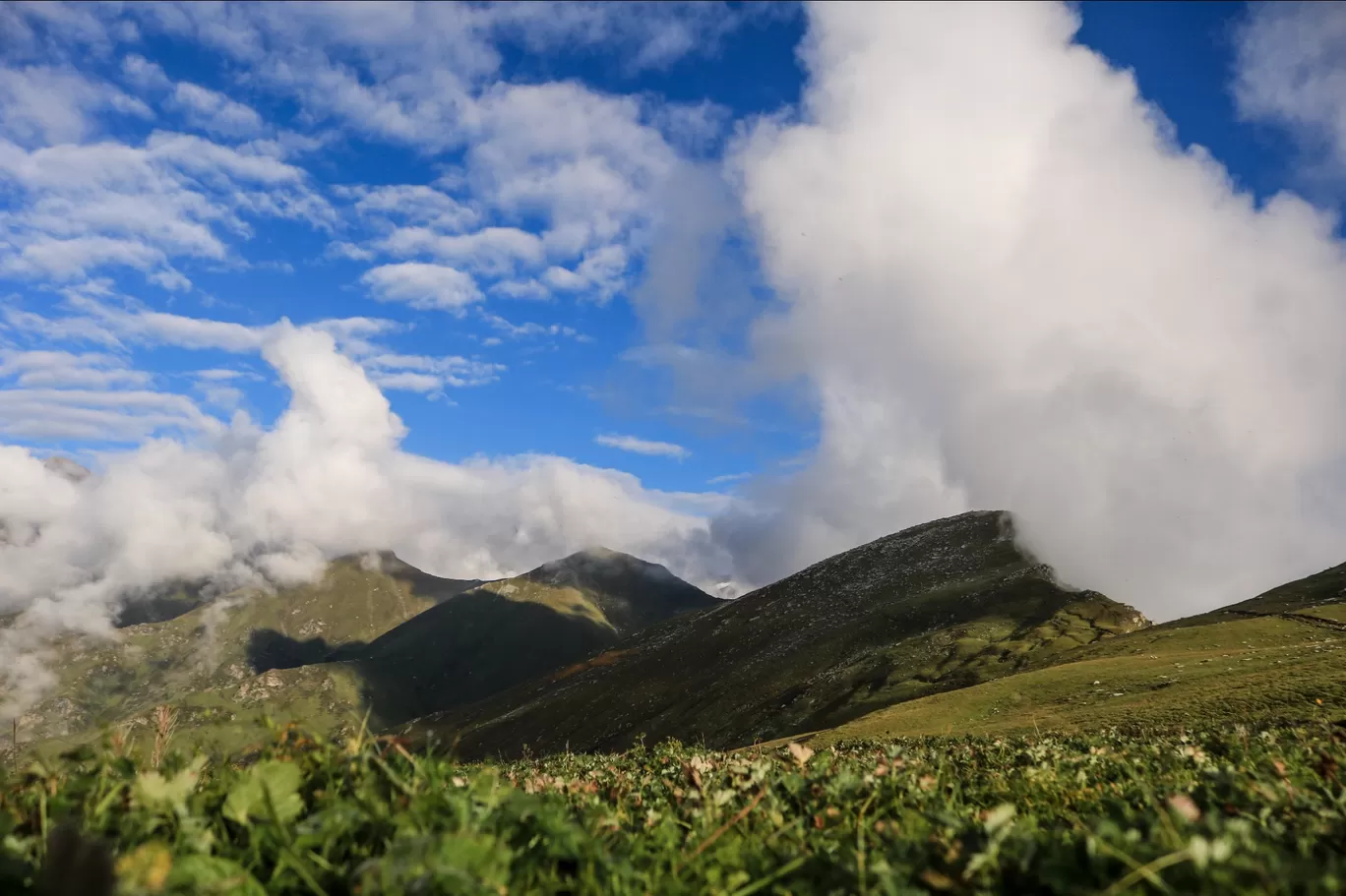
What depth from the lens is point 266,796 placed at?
12.3 feet

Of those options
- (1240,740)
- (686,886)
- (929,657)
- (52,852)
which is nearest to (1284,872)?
(686,886)

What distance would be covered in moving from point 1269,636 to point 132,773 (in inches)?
3407

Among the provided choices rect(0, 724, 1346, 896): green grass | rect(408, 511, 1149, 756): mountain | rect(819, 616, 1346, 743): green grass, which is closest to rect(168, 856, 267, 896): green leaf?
rect(0, 724, 1346, 896): green grass

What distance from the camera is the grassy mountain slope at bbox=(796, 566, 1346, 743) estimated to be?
34.9m

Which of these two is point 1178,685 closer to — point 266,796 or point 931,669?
point 266,796

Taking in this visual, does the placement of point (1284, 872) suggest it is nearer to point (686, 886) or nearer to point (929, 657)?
point (686, 886)

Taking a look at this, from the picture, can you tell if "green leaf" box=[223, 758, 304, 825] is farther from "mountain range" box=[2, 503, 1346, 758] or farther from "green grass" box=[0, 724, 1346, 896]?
"mountain range" box=[2, 503, 1346, 758]

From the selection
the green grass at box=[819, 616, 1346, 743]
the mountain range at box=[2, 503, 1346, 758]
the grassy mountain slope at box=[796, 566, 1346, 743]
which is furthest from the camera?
the mountain range at box=[2, 503, 1346, 758]

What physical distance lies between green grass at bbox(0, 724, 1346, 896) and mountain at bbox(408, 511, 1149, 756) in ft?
220

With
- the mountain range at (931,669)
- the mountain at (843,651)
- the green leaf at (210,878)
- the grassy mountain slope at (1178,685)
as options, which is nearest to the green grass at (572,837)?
the green leaf at (210,878)

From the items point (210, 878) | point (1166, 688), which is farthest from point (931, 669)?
point (210, 878)

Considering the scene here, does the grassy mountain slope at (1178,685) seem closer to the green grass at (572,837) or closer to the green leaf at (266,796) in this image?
the green grass at (572,837)

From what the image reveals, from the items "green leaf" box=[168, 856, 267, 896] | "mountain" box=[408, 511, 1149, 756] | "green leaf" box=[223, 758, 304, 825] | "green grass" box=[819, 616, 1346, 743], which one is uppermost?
"mountain" box=[408, 511, 1149, 756]

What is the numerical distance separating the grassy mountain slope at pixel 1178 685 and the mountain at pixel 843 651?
63.3 feet
